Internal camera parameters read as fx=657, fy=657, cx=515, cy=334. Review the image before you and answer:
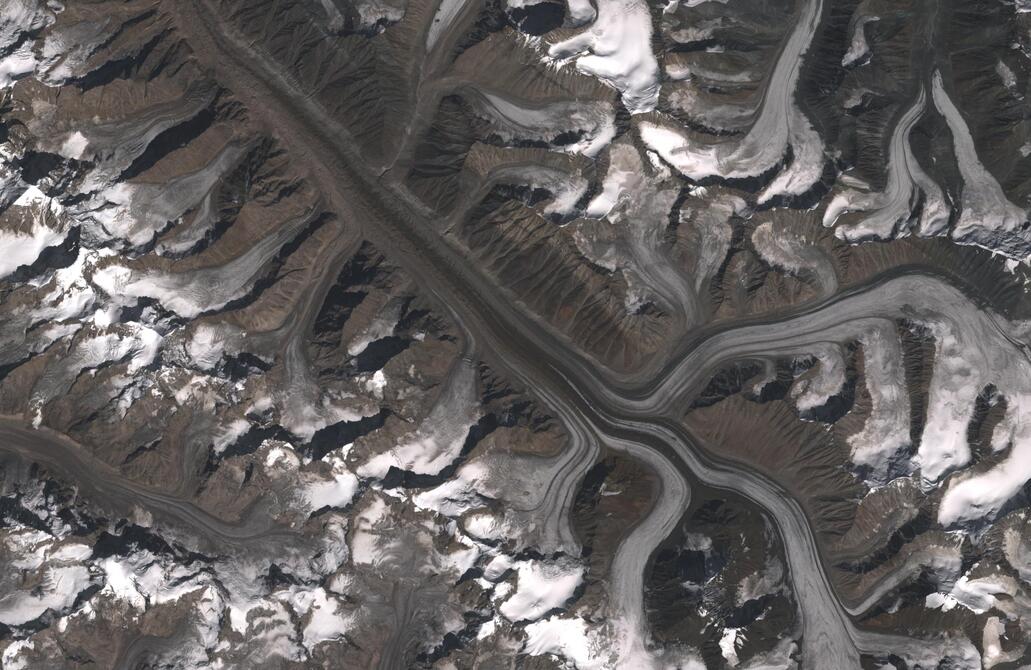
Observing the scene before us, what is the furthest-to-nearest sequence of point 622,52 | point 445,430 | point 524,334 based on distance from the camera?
1. point 622,52
2. point 445,430
3. point 524,334

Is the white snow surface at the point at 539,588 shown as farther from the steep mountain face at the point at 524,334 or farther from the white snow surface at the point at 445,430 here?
the white snow surface at the point at 445,430

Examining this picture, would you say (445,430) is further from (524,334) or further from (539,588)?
(539,588)

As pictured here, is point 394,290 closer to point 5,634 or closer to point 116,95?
point 116,95

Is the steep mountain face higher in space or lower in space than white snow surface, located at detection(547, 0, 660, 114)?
lower

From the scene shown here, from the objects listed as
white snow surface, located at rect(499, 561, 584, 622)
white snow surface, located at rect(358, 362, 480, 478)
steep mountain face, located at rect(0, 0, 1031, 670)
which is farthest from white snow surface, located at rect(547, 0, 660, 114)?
white snow surface, located at rect(499, 561, 584, 622)

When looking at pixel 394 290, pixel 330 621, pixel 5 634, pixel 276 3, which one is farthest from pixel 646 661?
pixel 276 3

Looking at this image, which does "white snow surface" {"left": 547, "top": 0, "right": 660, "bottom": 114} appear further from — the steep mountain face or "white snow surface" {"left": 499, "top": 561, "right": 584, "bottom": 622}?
"white snow surface" {"left": 499, "top": 561, "right": 584, "bottom": 622}

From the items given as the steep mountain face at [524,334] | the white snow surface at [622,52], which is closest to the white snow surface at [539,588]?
the steep mountain face at [524,334]

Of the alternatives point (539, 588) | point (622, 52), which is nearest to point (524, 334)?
point (539, 588)
